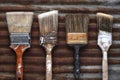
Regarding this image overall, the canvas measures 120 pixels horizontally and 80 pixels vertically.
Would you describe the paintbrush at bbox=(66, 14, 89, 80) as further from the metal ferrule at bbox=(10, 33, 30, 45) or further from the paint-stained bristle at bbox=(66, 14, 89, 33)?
the metal ferrule at bbox=(10, 33, 30, 45)

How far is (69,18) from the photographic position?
2.99 metres

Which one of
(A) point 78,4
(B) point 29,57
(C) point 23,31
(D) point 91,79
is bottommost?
(D) point 91,79

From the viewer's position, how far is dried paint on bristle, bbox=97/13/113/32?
300 centimetres

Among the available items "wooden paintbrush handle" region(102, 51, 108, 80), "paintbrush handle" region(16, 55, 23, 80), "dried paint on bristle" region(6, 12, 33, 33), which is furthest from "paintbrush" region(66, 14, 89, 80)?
"paintbrush handle" region(16, 55, 23, 80)

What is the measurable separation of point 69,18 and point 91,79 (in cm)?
62

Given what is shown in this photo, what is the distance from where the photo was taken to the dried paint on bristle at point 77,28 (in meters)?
2.96

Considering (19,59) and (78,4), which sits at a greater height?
(78,4)

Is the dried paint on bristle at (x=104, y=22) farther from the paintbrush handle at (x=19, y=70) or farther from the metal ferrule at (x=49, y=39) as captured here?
the paintbrush handle at (x=19, y=70)

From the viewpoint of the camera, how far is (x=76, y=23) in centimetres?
298

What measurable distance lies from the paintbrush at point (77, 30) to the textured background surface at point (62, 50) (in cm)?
8

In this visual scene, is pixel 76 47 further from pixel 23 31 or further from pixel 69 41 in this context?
pixel 23 31

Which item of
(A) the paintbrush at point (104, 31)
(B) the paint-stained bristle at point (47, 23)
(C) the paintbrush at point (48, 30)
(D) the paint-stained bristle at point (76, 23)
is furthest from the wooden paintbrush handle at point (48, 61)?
(A) the paintbrush at point (104, 31)

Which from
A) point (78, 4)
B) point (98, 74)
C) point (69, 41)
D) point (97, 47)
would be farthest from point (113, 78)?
point (78, 4)

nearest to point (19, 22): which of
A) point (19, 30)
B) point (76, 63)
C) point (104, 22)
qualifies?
point (19, 30)
